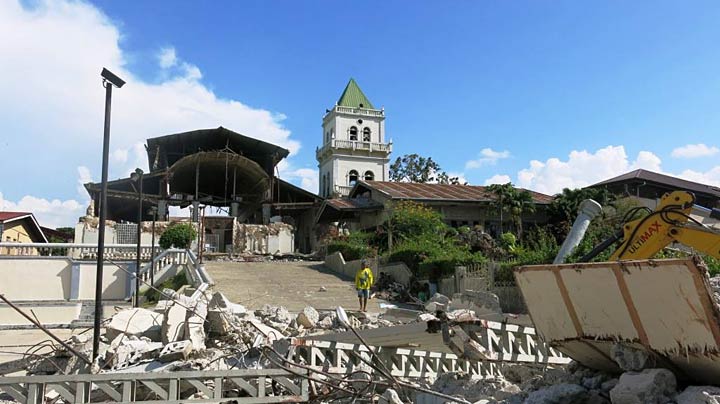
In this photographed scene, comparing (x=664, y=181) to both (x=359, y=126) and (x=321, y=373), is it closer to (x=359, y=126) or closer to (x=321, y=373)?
(x=359, y=126)

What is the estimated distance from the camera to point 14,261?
1866 cm

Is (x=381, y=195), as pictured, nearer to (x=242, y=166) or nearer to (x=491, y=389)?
(x=242, y=166)

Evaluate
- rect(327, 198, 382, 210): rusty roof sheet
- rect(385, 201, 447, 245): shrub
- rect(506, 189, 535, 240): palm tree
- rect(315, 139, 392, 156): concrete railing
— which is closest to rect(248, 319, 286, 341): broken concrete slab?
rect(385, 201, 447, 245): shrub

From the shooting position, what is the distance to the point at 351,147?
54.1 m

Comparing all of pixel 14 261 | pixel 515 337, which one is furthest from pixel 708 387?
pixel 14 261

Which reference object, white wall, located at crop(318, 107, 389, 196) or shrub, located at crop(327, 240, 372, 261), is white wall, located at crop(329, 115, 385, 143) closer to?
white wall, located at crop(318, 107, 389, 196)

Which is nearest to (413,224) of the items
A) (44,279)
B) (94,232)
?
(44,279)

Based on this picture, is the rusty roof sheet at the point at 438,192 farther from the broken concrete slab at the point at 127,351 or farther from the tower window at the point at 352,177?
the broken concrete slab at the point at 127,351

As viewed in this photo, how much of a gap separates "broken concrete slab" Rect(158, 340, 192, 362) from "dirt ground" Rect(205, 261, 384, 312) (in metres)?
7.16

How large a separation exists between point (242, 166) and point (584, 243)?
89.4 feet

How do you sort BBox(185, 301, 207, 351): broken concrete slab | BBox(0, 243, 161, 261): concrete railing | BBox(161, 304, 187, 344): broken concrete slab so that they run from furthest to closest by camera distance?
BBox(0, 243, 161, 261): concrete railing → BBox(161, 304, 187, 344): broken concrete slab → BBox(185, 301, 207, 351): broken concrete slab

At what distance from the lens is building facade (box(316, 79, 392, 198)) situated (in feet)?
177

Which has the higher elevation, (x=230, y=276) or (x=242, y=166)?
(x=242, y=166)

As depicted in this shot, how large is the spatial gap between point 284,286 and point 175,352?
12733 mm
